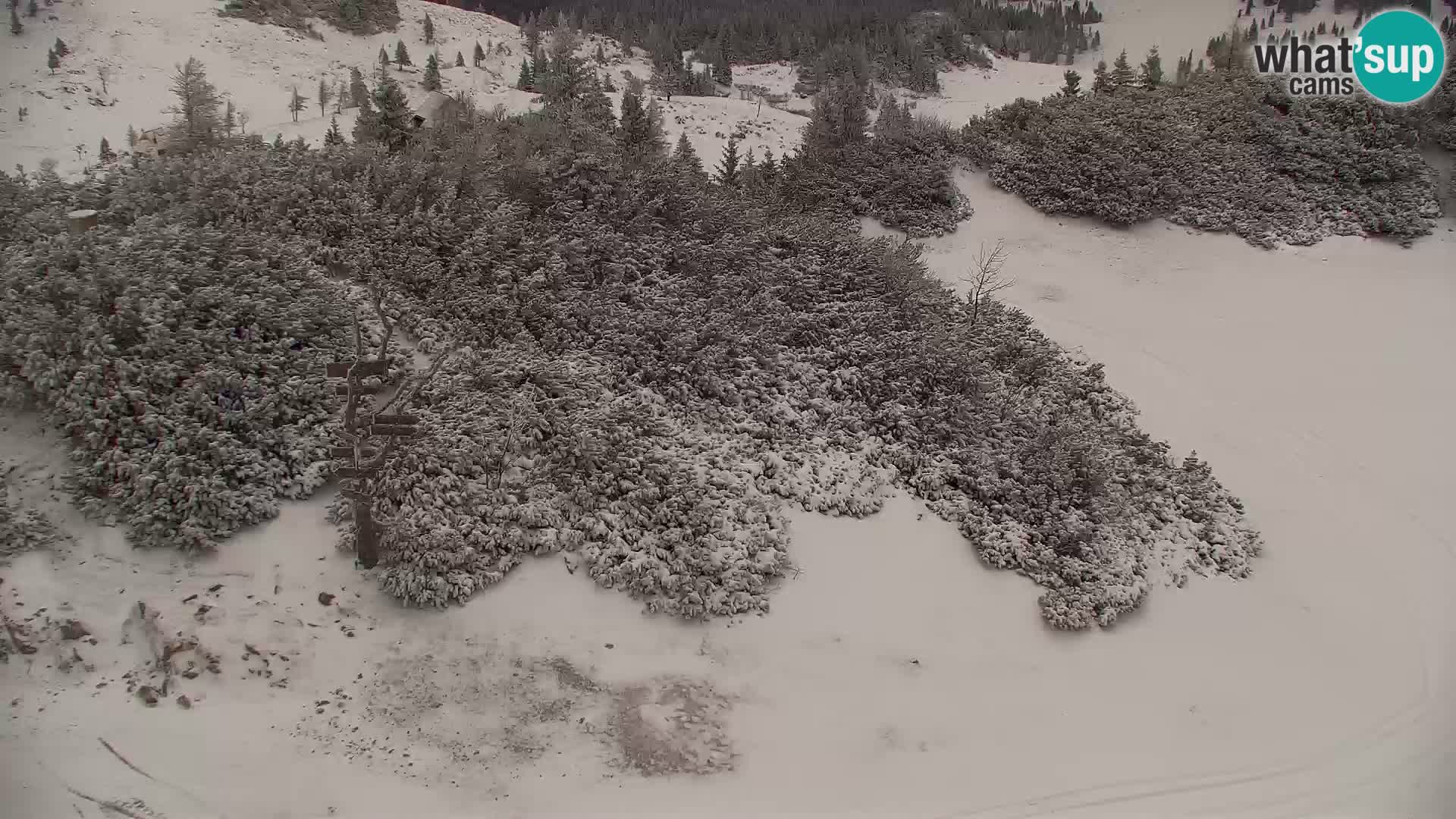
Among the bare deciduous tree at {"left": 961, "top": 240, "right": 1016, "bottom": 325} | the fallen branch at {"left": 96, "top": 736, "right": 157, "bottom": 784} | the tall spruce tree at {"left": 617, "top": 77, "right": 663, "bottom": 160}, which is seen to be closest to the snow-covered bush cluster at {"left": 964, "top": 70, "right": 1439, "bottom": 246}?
the bare deciduous tree at {"left": 961, "top": 240, "right": 1016, "bottom": 325}

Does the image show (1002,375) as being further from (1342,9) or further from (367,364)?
(1342,9)

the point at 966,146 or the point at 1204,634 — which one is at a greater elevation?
the point at 966,146

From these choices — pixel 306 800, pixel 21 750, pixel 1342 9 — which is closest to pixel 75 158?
pixel 21 750

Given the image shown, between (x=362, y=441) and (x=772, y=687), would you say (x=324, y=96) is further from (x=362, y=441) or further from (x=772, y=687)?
(x=772, y=687)

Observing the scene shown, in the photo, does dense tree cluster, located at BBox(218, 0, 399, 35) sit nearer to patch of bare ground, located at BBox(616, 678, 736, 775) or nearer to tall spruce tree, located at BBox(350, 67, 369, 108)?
tall spruce tree, located at BBox(350, 67, 369, 108)

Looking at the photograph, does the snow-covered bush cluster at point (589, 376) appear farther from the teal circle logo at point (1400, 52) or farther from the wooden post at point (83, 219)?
the teal circle logo at point (1400, 52)

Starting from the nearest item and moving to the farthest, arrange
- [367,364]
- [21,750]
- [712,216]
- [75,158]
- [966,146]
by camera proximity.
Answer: [21,750] → [367,364] → [712,216] → [75,158] → [966,146]
